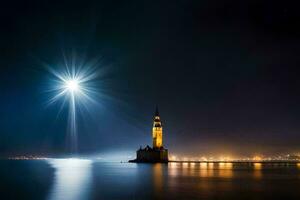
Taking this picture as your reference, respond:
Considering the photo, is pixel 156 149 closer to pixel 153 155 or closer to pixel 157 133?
pixel 153 155

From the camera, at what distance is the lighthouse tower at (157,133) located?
180m

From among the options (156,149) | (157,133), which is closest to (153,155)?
(156,149)

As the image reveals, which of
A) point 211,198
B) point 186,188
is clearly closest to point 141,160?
point 186,188

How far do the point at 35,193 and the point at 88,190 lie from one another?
720cm

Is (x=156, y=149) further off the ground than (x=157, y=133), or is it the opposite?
(x=157, y=133)

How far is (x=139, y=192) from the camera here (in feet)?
183

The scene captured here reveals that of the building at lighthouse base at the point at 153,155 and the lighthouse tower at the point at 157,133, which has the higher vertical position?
the lighthouse tower at the point at 157,133

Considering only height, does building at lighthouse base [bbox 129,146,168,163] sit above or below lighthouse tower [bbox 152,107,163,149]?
below

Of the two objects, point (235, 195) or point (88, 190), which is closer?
point (235, 195)

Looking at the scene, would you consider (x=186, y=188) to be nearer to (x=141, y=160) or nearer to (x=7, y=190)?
(x=7, y=190)

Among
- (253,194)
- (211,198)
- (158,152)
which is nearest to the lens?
(211,198)

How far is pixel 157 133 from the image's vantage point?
180 meters

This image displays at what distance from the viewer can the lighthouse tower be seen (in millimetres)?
179875

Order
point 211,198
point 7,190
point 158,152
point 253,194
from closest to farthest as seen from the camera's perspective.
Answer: point 211,198, point 253,194, point 7,190, point 158,152
